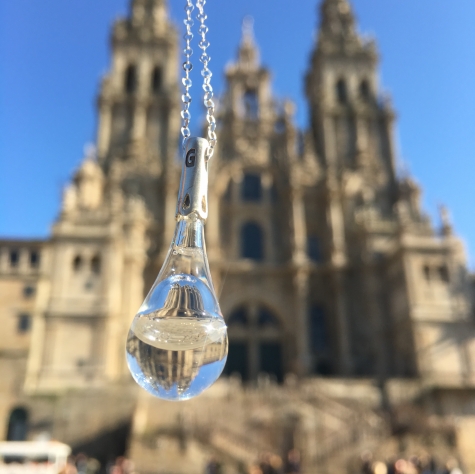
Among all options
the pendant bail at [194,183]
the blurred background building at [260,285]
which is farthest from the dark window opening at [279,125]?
the pendant bail at [194,183]

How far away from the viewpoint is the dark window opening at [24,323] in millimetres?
27312

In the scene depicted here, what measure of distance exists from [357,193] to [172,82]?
16.6m

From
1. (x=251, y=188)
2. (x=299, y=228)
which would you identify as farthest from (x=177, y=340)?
(x=251, y=188)

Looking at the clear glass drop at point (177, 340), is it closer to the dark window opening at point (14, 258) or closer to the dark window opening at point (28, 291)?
the dark window opening at point (28, 291)

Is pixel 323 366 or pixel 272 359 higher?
pixel 272 359

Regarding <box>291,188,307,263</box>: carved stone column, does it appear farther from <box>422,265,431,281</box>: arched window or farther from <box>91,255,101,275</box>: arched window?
<box>91,255,101,275</box>: arched window

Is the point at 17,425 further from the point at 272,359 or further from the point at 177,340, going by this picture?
the point at 177,340

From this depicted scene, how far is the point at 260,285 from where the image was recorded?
110 ft

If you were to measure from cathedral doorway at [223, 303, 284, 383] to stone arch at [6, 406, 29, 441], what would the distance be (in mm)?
11444

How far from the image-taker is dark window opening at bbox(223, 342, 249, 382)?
31391 mm

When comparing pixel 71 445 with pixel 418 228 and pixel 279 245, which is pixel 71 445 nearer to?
pixel 279 245

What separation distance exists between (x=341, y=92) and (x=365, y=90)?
199cm

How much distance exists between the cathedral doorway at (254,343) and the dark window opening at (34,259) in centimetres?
1162

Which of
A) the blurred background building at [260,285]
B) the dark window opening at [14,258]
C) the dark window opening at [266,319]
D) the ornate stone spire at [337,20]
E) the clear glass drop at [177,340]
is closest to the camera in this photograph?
the clear glass drop at [177,340]
